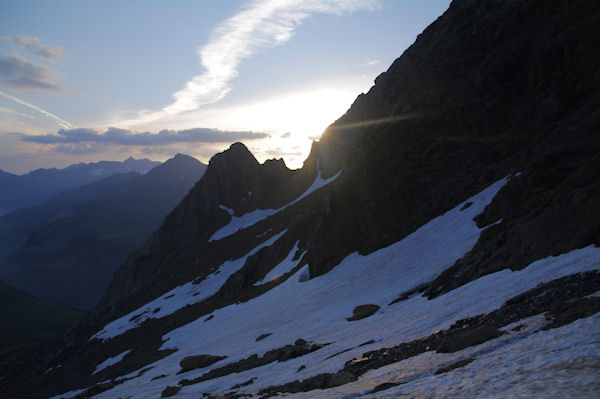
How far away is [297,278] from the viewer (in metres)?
45.2

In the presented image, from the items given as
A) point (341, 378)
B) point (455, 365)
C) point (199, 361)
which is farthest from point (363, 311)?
point (455, 365)

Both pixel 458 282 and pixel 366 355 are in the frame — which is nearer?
pixel 366 355

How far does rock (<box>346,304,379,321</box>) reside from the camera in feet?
87.6

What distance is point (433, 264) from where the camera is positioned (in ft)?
96.1

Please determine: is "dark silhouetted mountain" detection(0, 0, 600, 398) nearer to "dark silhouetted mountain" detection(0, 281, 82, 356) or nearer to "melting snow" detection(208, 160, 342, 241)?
"melting snow" detection(208, 160, 342, 241)

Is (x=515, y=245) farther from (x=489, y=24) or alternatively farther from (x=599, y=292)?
(x=489, y=24)

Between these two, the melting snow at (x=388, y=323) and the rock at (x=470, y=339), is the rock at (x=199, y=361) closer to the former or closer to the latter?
the melting snow at (x=388, y=323)

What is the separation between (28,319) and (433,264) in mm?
188899

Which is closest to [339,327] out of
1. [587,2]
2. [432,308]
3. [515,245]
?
[432,308]

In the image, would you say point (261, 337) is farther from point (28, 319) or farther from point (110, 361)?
point (28, 319)

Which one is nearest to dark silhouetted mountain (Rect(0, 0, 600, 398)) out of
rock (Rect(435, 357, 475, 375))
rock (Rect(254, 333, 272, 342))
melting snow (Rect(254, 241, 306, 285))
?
rock (Rect(435, 357, 475, 375))

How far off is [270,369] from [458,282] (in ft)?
37.8

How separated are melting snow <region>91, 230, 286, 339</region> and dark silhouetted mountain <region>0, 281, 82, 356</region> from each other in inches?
3251

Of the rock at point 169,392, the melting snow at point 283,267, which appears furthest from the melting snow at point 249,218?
the rock at point 169,392
